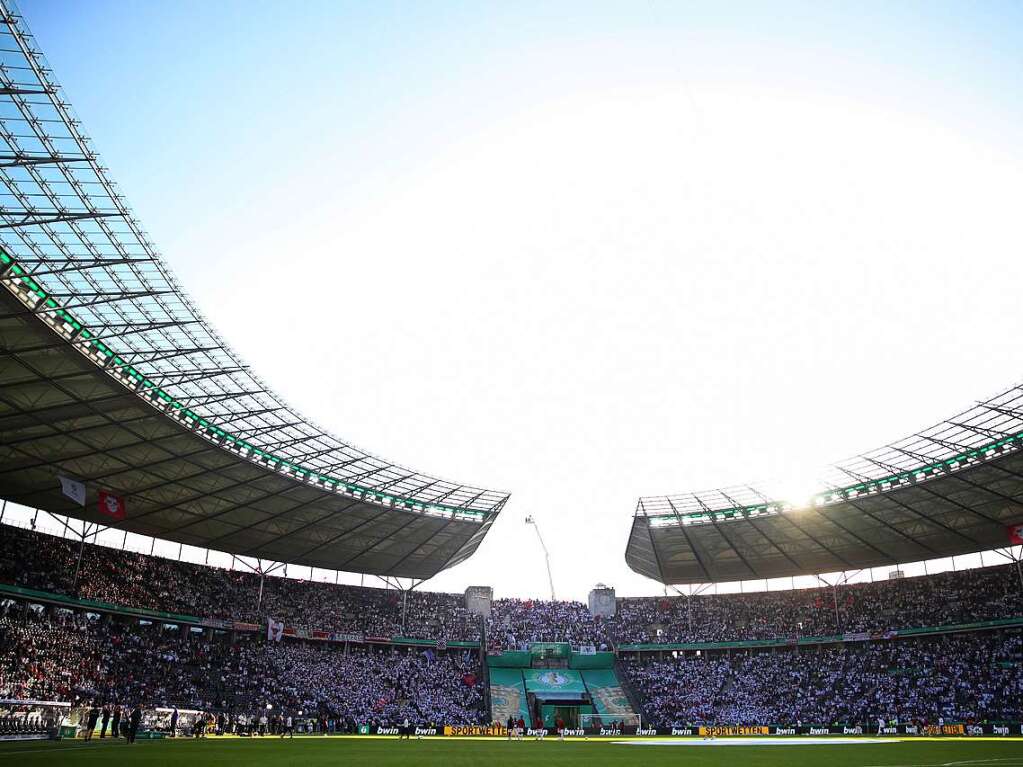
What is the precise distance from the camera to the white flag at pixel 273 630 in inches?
2100

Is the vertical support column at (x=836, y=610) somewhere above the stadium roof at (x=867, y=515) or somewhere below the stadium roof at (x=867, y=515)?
below

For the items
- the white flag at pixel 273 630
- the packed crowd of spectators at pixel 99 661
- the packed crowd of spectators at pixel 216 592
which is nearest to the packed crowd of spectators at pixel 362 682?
the white flag at pixel 273 630

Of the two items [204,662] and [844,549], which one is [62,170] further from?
[844,549]

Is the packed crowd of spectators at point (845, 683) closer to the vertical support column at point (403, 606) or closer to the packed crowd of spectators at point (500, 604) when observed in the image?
the packed crowd of spectators at point (500, 604)

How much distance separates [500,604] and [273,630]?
23180mm

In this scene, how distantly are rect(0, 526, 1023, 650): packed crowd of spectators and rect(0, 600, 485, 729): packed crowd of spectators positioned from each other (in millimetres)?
1852

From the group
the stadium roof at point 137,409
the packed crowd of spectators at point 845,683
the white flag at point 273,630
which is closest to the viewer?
the stadium roof at point 137,409

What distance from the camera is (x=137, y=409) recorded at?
33.7m

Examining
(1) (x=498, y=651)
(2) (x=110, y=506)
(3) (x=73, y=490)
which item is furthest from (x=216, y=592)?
(1) (x=498, y=651)

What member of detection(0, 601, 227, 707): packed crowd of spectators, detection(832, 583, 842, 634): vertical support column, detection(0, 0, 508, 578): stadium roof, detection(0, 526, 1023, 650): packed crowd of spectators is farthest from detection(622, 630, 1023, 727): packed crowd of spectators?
detection(0, 601, 227, 707): packed crowd of spectators

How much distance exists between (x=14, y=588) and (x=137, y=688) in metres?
9.24

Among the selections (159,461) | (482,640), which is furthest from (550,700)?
(159,461)

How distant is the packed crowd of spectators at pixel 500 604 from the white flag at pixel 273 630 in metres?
1.75

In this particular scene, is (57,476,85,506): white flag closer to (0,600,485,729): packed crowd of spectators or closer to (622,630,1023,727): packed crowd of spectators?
(0,600,485,729): packed crowd of spectators
